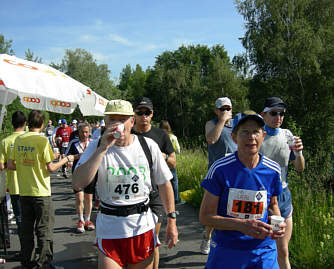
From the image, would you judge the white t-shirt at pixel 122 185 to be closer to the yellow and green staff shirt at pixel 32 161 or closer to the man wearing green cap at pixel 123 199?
the man wearing green cap at pixel 123 199

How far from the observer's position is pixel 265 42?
26766mm

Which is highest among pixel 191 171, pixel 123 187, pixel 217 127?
pixel 217 127

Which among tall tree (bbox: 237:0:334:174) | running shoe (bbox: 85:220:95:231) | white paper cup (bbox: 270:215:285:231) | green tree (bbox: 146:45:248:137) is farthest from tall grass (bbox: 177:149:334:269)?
green tree (bbox: 146:45:248:137)

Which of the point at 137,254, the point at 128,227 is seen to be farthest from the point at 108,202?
the point at 137,254

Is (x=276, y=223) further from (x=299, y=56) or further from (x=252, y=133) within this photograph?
(x=299, y=56)

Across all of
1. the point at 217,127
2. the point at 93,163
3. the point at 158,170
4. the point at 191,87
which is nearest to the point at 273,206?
the point at 158,170

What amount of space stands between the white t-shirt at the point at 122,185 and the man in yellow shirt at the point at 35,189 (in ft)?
6.28

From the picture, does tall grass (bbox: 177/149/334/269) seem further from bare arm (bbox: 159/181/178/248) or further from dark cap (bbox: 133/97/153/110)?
dark cap (bbox: 133/97/153/110)

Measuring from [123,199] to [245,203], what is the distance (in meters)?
0.98

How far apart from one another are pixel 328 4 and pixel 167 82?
1308 inches

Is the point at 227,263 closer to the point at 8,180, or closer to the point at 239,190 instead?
the point at 239,190

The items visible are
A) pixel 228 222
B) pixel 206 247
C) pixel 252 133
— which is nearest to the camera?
pixel 228 222

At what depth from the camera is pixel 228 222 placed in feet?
7.66

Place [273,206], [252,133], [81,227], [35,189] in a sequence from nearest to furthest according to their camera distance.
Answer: [252,133] < [273,206] < [35,189] < [81,227]
